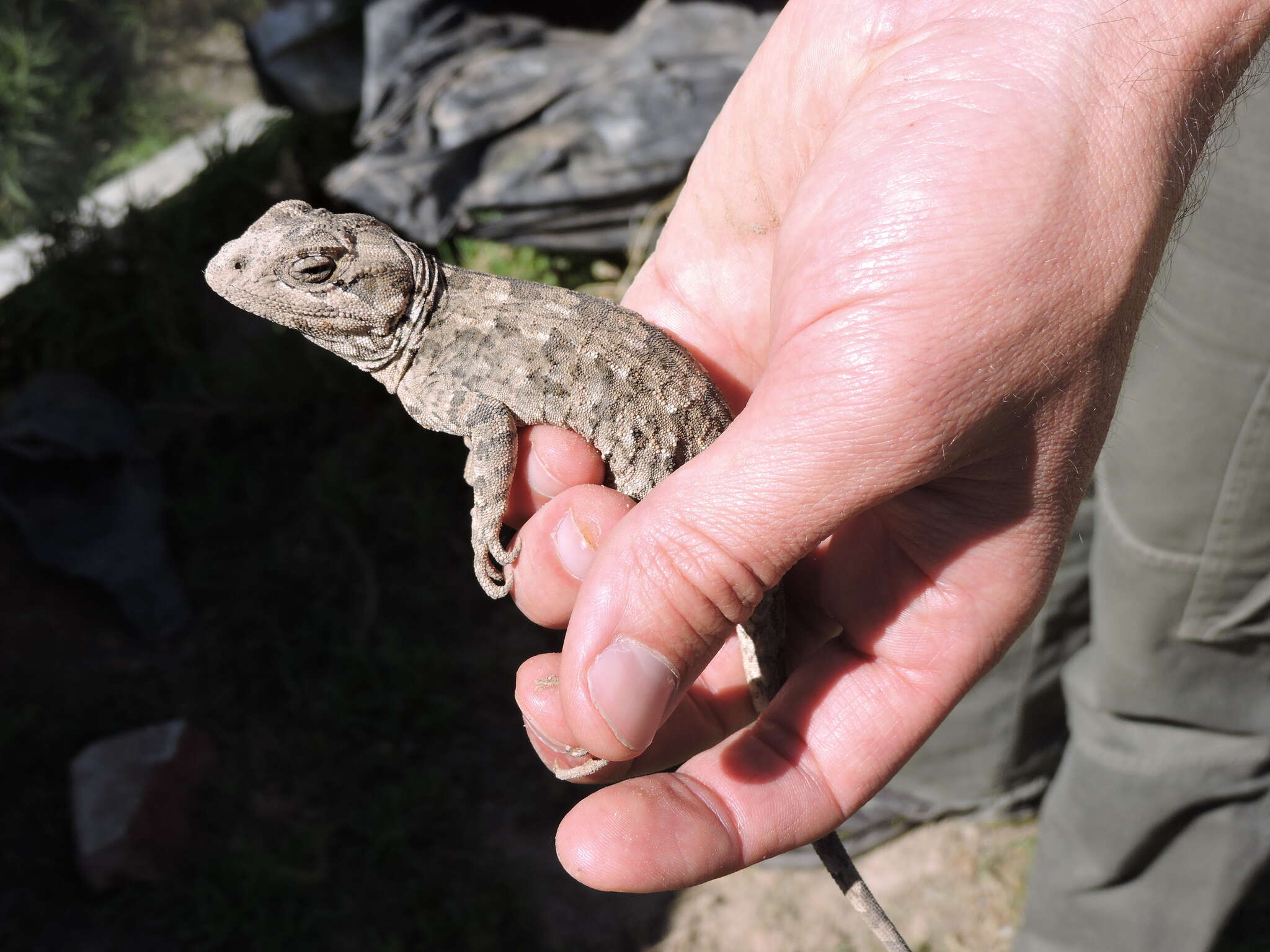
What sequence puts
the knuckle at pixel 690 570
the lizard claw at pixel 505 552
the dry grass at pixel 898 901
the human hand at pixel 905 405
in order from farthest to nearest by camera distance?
the dry grass at pixel 898 901 < the lizard claw at pixel 505 552 < the knuckle at pixel 690 570 < the human hand at pixel 905 405

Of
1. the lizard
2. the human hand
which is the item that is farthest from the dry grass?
the human hand

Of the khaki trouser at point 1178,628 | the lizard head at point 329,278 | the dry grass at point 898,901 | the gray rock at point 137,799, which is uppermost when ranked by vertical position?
the lizard head at point 329,278

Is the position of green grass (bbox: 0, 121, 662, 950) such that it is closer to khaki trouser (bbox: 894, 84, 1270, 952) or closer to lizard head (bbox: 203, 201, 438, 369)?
khaki trouser (bbox: 894, 84, 1270, 952)

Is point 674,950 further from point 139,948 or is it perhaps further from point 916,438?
point 916,438

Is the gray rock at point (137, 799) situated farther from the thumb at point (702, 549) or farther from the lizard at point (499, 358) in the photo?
the thumb at point (702, 549)

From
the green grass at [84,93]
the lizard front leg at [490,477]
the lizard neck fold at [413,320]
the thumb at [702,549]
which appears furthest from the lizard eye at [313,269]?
the green grass at [84,93]

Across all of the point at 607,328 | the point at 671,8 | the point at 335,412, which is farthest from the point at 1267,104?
the point at 335,412

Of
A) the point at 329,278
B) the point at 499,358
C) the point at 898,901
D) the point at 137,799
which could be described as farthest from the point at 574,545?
the point at 137,799

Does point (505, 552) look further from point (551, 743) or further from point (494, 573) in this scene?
point (551, 743)
